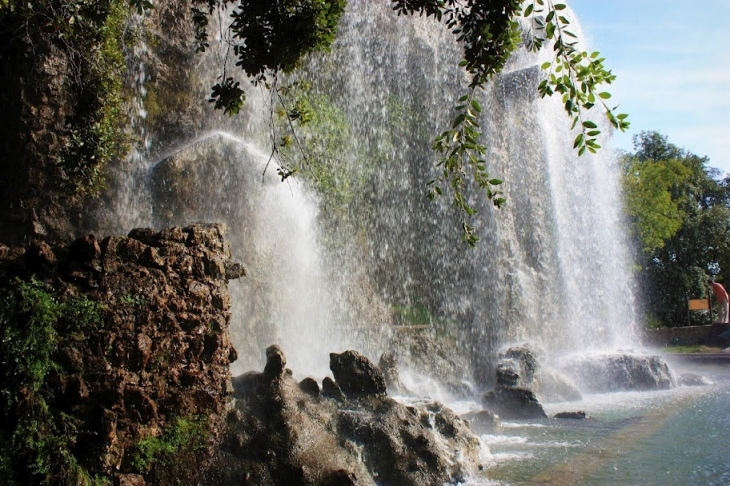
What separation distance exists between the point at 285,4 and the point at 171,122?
907 cm

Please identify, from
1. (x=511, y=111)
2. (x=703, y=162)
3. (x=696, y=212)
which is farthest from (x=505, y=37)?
(x=703, y=162)

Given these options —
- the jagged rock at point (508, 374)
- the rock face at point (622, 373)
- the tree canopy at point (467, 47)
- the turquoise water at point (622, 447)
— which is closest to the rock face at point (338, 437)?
the turquoise water at point (622, 447)

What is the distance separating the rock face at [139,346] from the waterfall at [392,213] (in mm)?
4388

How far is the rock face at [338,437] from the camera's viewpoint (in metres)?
6.33

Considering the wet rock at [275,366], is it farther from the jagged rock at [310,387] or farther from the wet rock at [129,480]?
the wet rock at [129,480]

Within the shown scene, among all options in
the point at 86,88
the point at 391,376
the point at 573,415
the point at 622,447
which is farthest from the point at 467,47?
the point at 573,415

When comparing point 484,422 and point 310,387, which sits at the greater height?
point 310,387

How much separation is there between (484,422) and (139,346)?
6541mm

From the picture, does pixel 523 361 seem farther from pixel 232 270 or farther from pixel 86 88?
pixel 86 88

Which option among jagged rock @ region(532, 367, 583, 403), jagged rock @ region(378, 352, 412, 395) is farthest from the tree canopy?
jagged rock @ region(532, 367, 583, 403)

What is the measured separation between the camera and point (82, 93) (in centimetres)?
1104

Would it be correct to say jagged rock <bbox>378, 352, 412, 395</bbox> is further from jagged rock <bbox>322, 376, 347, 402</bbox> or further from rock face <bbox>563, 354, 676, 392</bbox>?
rock face <bbox>563, 354, 676, 392</bbox>

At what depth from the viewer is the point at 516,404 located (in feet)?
40.7

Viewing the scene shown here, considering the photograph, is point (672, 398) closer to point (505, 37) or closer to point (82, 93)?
point (505, 37)
